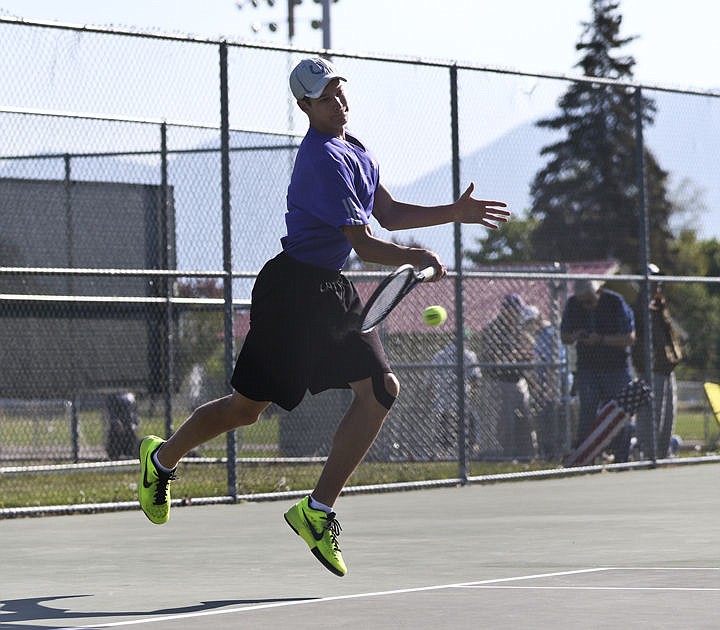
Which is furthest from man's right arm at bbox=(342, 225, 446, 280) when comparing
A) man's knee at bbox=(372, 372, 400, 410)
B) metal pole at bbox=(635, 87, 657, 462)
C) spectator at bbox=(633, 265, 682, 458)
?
spectator at bbox=(633, 265, 682, 458)

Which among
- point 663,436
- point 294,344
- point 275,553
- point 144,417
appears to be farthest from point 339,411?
point 294,344

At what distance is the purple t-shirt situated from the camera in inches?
268

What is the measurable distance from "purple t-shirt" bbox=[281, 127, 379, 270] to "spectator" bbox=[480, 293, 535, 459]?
8805 mm

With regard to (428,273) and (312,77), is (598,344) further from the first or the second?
(428,273)

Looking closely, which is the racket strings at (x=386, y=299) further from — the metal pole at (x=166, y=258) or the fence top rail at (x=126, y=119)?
the metal pole at (x=166, y=258)

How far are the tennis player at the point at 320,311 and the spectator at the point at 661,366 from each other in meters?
8.43

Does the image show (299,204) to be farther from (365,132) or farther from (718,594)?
(365,132)

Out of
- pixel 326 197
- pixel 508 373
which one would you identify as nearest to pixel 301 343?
pixel 326 197

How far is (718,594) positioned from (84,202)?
9.73 m

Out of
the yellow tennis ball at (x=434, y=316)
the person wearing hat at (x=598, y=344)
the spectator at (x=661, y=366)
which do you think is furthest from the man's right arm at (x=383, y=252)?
the spectator at (x=661, y=366)

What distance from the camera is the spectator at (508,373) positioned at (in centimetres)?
1577

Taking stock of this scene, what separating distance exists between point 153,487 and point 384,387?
1.10m

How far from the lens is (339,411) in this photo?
1555 centimetres

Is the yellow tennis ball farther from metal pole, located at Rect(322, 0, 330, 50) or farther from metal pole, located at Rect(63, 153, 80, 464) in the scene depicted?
metal pole, located at Rect(322, 0, 330, 50)
